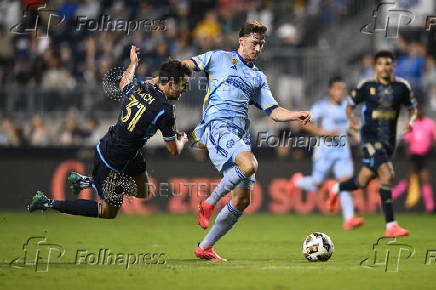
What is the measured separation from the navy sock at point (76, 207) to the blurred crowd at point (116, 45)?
28.1ft

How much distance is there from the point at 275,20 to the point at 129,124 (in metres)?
13.8

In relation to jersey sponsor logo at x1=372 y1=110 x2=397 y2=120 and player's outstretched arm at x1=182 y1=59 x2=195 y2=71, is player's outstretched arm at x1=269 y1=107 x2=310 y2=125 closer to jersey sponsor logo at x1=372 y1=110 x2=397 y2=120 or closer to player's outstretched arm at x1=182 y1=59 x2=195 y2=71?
player's outstretched arm at x1=182 y1=59 x2=195 y2=71

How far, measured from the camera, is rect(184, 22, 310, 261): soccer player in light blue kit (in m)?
8.97

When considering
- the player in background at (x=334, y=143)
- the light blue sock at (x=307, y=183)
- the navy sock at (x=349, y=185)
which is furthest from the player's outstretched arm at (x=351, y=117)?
the light blue sock at (x=307, y=183)

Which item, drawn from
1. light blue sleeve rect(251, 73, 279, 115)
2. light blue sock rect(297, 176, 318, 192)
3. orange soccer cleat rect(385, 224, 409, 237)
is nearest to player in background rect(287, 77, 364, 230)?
light blue sock rect(297, 176, 318, 192)

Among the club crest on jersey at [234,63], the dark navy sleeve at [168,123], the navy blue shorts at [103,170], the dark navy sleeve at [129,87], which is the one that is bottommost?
the navy blue shorts at [103,170]

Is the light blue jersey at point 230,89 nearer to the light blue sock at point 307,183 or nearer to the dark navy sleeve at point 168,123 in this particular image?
the dark navy sleeve at point 168,123

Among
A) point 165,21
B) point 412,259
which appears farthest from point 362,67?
point 412,259

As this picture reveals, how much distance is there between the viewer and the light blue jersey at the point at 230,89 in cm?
930

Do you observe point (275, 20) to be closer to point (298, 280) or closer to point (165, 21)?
point (165, 21)

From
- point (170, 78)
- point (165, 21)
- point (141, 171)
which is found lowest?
point (141, 171)

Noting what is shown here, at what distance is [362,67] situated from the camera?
20078mm

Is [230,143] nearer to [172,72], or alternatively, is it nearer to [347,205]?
[172,72]

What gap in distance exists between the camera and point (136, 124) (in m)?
8.97
